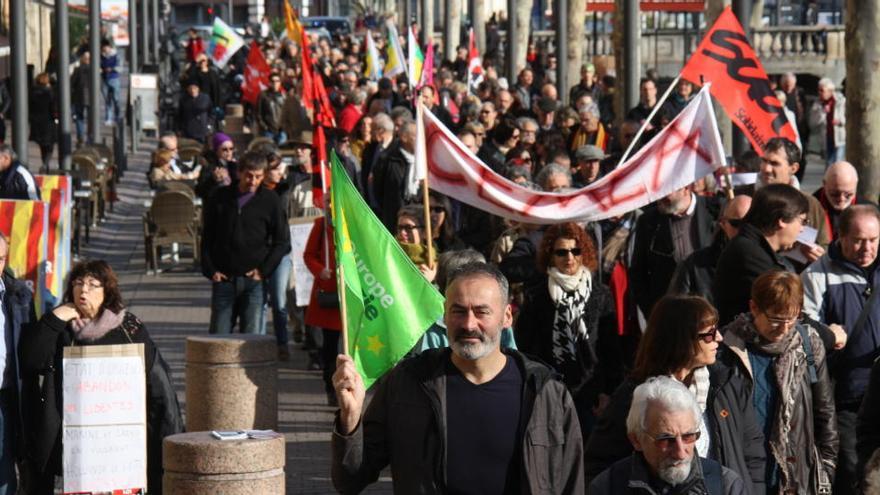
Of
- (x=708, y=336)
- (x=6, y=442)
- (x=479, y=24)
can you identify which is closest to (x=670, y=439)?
(x=708, y=336)

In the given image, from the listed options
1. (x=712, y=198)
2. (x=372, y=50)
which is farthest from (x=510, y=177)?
(x=372, y=50)

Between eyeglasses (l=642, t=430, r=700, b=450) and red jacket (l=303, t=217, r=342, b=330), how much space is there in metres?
7.03

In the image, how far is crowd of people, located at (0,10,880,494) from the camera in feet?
19.6

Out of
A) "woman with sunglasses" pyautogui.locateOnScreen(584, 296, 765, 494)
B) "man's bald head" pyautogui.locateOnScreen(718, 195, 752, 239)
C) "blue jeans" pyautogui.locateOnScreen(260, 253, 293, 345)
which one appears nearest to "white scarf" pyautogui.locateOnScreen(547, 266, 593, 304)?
"man's bald head" pyautogui.locateOnScreen(718, 195, 752, 239)

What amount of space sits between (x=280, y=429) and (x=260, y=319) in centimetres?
182

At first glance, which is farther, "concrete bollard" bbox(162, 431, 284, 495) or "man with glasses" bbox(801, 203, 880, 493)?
"man with glasses" bbox(801, 203, 880, 493)

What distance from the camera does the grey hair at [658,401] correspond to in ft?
18.7

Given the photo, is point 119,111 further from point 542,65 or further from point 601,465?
point 601,465

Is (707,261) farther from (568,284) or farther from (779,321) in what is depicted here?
(779,321)

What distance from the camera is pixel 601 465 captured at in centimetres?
664

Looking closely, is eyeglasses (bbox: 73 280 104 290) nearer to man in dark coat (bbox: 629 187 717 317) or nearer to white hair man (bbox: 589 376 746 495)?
man in dark coat (bbox: 629 187 717 317)

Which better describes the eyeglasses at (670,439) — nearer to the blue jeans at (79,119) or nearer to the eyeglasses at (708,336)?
the eyeglasses at (708,336)

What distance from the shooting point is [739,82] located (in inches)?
537

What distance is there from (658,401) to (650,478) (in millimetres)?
208
